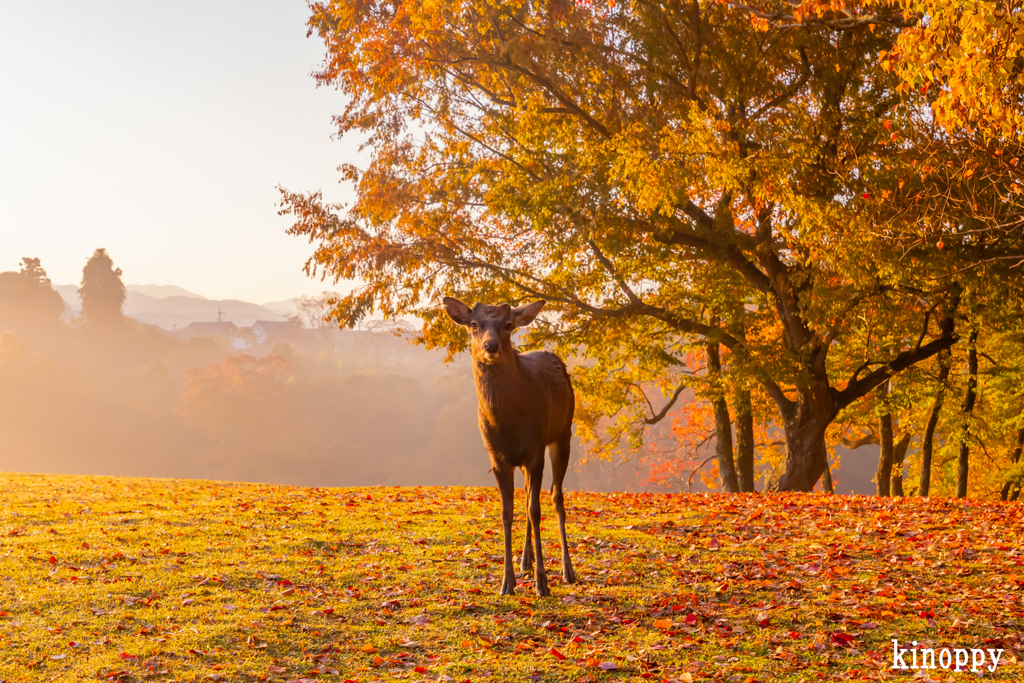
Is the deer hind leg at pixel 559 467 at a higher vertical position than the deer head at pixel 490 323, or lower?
lower

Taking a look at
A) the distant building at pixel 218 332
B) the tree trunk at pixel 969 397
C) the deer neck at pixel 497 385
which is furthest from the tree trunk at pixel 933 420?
the distant building at pixel 218 332

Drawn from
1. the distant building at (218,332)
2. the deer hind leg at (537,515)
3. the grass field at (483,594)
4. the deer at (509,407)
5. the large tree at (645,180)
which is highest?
the distant building at (218,332)

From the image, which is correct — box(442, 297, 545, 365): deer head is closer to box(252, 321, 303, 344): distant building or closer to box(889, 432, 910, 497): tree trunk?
box(889, 432, 910, 497): tree trunk

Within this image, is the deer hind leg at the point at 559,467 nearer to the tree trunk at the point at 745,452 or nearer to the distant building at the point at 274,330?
the tree trunk at the point at 745,452

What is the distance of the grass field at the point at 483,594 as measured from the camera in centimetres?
573

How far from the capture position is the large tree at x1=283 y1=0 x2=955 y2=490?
1342cm

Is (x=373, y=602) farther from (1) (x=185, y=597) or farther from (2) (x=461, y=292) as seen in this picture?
(2) (x=461, y=292)

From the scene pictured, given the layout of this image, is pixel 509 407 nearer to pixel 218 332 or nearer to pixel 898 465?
pixel 898 465

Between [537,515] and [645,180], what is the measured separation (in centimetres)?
765

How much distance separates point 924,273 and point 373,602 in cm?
1123

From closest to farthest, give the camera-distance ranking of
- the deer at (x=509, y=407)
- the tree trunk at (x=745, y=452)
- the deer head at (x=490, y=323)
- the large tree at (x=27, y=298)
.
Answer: the deer head at (x=490, y=323)
the deer at (x=509, y=407)
the tree trunk at (x=745, y=452)
the large tree at (x=27, y=298)

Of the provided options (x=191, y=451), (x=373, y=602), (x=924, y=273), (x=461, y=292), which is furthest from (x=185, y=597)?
(x=191, y=451)

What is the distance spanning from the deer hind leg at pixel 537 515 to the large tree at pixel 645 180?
7351mm

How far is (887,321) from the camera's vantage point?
16.2 meters
